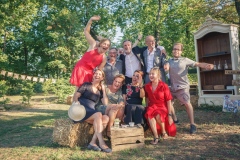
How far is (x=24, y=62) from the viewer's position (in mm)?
24047

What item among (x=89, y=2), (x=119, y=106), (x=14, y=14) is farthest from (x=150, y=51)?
(x=89, y=2)

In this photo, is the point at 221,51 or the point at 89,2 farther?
the point at 89,2

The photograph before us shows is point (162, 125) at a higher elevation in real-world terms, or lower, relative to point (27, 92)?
lower

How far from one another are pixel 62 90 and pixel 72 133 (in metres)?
9.56

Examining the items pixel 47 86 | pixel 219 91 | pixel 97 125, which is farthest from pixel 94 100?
pixel 47 86

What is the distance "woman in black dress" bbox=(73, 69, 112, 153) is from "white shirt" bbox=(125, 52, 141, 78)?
0.92 m

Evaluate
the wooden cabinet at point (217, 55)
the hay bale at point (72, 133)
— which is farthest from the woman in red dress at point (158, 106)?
the wooden cabinet at point (217, 55)

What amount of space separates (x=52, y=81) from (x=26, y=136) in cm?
883

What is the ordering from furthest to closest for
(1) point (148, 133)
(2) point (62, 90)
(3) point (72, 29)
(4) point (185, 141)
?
1. (3) point (72, 29)
2. (2) point (62, 90)
3. (1) point (148, 133)
4. (4) point (185, 141)

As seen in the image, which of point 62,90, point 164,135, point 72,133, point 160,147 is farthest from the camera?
point 62,90

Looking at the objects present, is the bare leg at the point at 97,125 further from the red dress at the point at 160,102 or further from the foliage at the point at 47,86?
the foliage at the point at 47,86

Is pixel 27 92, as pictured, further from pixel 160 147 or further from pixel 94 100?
pixel 160 147

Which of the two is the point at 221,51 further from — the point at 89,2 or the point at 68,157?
the point at 89,2

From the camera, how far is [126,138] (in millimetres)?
3877
